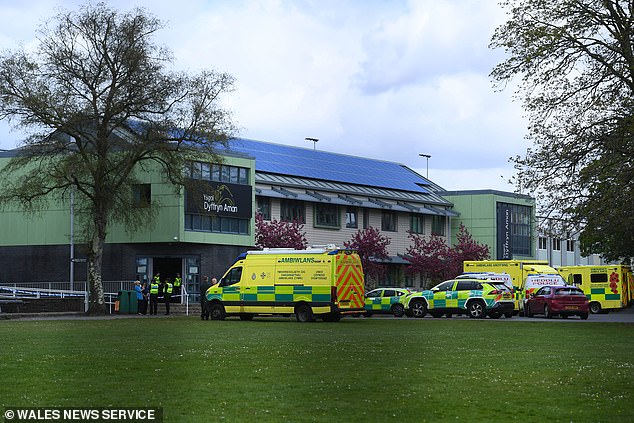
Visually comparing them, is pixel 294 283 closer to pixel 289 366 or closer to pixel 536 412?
pixel 289 366

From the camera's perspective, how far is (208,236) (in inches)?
2477

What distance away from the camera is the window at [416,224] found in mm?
86812

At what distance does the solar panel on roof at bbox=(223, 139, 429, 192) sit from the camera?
254 feet

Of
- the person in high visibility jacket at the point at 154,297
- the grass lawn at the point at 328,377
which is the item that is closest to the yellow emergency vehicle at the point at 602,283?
the person in high visibility jacket at the point at 154,297

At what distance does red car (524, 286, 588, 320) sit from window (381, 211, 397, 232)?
3460 cm

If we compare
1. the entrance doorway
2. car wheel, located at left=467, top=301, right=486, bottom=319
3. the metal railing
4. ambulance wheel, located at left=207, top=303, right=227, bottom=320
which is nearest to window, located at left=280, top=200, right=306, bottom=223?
the entrance doorway

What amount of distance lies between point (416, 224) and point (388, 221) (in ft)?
12.9

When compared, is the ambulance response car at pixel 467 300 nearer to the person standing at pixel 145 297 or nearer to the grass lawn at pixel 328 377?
the person standing at pixel 145 297

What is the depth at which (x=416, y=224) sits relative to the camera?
87.5m

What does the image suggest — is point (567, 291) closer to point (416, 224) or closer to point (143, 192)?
point (143, 192)

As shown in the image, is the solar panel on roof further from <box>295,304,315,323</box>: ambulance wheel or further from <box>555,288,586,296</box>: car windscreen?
<box>295,304,315,323</box>: ambulance wheel

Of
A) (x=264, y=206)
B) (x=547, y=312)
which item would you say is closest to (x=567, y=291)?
(x=547, y=312)

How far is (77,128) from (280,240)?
829 inches

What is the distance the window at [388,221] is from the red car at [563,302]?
114ft
